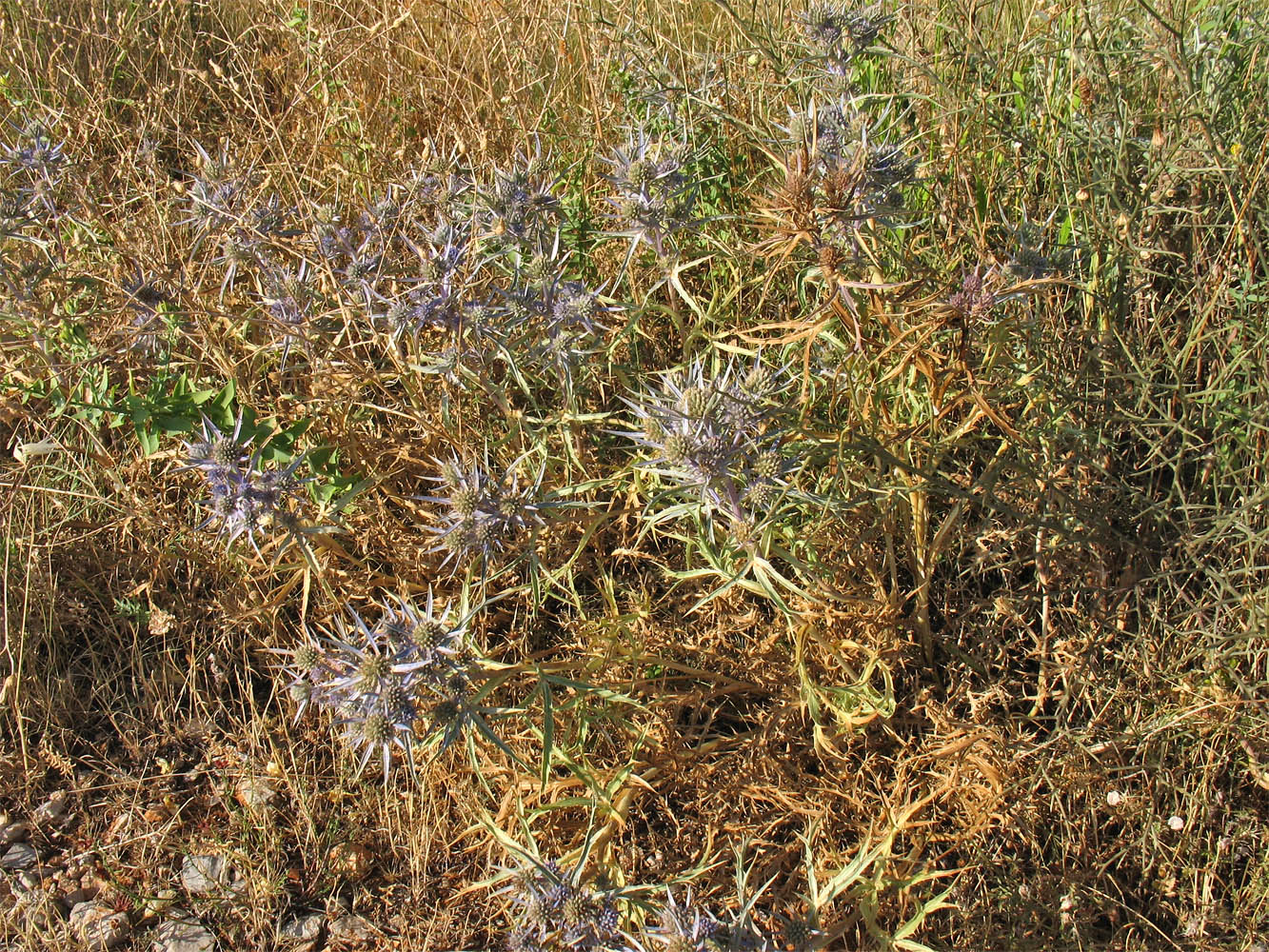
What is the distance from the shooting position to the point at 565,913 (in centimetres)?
158

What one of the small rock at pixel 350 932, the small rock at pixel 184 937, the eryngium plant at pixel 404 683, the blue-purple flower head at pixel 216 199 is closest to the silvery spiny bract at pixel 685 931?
the eryngium plant at pixel 404 683

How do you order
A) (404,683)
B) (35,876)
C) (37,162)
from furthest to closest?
(37,162)
(35,876)
(404,683)

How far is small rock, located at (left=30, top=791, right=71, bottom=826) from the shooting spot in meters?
2.34

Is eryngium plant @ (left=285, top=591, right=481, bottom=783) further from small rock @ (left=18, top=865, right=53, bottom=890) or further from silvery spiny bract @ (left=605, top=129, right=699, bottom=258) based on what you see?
small rock @ (left=18, top=865, right=53, bottom=890)

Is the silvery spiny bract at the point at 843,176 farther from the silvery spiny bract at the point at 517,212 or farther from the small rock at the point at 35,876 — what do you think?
the small rock at the point at 35,876

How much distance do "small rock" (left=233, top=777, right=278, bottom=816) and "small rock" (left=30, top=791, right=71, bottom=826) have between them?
42cm

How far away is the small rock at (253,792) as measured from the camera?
229cm

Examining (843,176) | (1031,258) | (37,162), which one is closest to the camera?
(843,176)

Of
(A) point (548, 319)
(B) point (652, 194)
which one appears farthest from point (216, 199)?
(B) point (652, 194)

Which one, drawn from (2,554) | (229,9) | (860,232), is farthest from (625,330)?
(229,9)

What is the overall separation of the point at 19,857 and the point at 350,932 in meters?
0.83

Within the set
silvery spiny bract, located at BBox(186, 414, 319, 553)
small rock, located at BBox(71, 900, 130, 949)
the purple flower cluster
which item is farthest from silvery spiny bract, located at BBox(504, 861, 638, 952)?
small rock, located at BBox(71, 900, 130, 949)

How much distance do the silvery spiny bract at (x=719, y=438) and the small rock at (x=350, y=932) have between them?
1.22 meters

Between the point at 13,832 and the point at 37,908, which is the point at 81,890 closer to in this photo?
the point at 37,908
